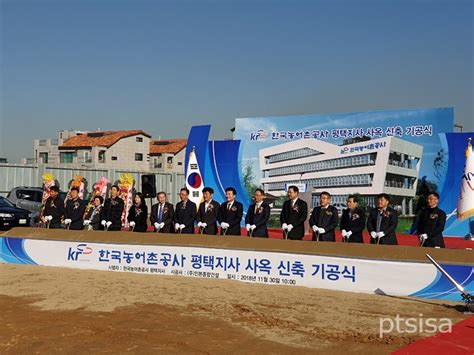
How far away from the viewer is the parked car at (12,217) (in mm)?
16078

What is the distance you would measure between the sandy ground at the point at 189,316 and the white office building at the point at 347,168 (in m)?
8.37

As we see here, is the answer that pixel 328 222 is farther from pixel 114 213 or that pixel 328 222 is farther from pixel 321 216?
pixel 114 213

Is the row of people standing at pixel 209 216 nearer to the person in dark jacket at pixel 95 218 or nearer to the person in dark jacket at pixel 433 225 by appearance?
the person in dark jacket at pixel 95 218

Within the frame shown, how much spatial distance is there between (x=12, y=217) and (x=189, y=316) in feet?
40.1

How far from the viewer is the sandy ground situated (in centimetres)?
458

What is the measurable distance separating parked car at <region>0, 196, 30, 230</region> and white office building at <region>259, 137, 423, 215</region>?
283 inches

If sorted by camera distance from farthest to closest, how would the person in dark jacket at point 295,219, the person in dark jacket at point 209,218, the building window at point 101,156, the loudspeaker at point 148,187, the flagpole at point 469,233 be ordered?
the building window at point 101,156 → the loudspeaker at point 148,187 → the flagpole at point 469,233 → the person in dark jacket at point 209,218 → the person in dark jacket at point 295,219

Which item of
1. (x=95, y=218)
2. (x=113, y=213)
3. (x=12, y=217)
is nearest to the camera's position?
(x=113, y=213)

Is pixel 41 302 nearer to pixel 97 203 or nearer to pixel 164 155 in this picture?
pixel 97 203

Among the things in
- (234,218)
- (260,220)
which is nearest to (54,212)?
(234,218)

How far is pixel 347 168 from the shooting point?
15.4 meters

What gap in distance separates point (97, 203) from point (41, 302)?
13.1ft

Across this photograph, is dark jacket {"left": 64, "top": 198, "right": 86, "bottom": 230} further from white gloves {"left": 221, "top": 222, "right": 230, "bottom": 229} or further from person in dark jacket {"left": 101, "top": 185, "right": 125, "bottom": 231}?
white gloves {"left": 221, "top": 222, "right": 230, "bottom": 229}

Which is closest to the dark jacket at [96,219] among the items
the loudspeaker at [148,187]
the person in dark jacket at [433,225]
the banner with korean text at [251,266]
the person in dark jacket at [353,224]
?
the banner with korean text at [251,266]
